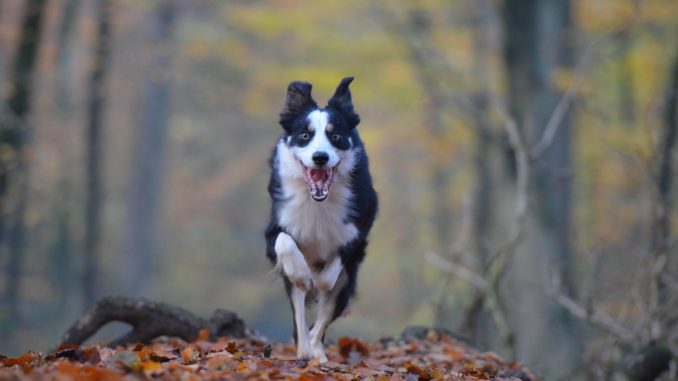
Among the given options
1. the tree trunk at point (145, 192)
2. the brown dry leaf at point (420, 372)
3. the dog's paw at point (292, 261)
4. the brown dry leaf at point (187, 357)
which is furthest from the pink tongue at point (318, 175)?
the tree trunk at point (145, 192)

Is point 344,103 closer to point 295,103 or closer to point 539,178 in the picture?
point 295,103

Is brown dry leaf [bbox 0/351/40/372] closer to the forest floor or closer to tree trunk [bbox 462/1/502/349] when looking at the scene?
the forest floor

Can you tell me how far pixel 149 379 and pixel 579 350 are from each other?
1020 centimetres

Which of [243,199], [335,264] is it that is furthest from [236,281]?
[335,264]

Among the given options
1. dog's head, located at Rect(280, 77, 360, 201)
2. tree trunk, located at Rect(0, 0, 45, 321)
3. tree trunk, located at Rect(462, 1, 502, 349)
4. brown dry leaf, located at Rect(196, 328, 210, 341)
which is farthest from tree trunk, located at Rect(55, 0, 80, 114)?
dog's head, located at Rect(280, 77, 360, 201)

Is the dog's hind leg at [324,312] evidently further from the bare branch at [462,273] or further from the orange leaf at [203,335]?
the bare branch at [462,273]

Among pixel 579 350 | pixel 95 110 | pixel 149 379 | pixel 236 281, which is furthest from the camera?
pixel 236 281

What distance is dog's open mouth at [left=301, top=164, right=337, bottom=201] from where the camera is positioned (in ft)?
23.4

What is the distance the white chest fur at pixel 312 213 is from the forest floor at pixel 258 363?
932 mm

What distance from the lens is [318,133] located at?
714 cm

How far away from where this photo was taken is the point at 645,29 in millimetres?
25344

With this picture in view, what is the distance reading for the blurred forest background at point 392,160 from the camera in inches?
447

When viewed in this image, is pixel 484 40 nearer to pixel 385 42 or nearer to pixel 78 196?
pixel 385 42

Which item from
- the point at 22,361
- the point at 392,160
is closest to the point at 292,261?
the point at 22,361
